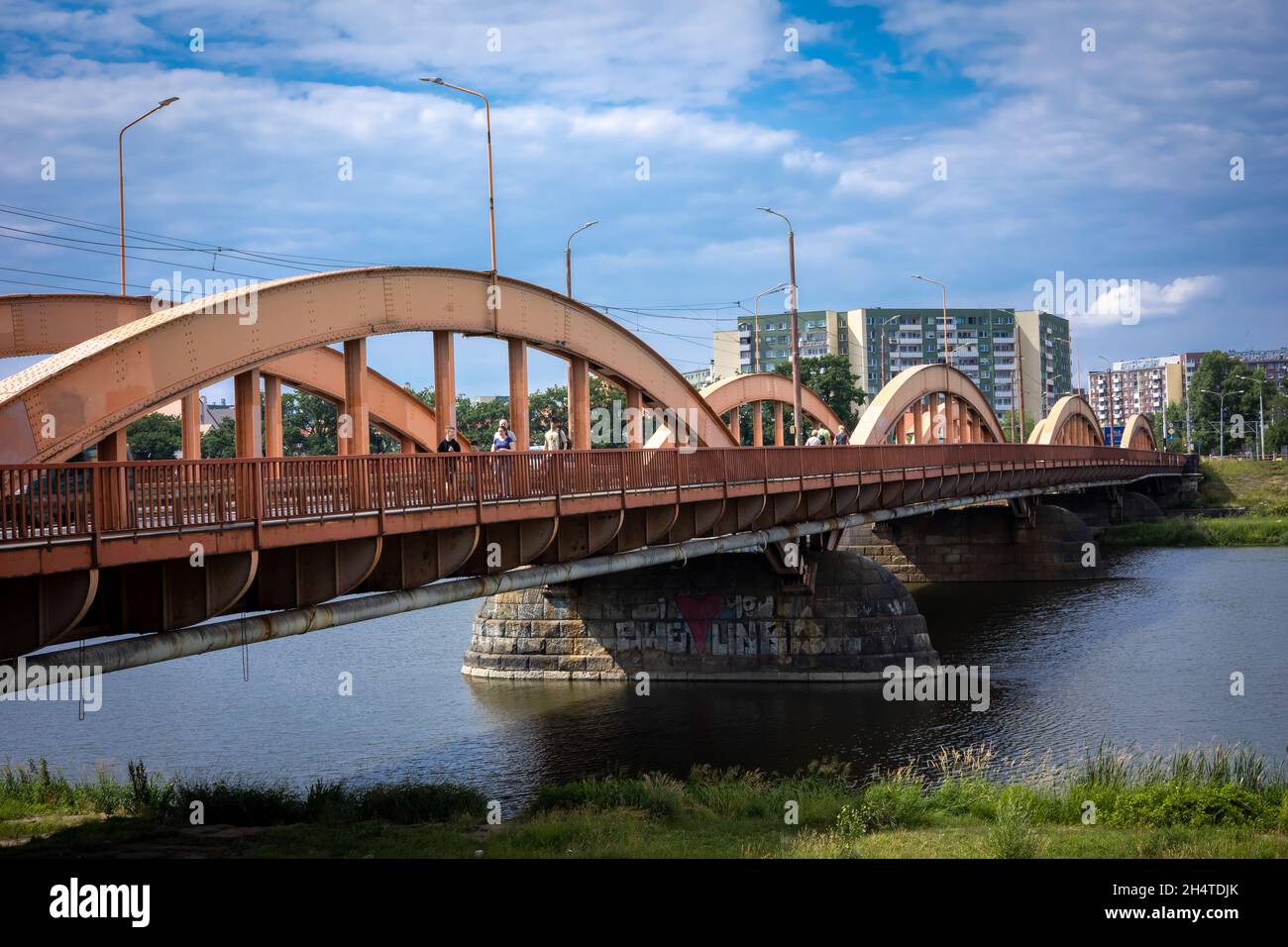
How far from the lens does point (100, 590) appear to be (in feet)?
45.1

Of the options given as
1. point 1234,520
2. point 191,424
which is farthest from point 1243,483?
point 191,424

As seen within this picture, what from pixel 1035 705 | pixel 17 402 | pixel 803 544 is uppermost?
pixel 17 402

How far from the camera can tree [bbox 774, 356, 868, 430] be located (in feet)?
321

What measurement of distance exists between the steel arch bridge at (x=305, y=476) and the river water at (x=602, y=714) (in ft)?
15.3

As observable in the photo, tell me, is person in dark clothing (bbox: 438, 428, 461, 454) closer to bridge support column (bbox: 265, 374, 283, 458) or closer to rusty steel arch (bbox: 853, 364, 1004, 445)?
bridge support column (bbox: 265, 374, 283, 458)

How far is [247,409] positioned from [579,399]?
34.5 ft

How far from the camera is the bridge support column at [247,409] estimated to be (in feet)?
59.9

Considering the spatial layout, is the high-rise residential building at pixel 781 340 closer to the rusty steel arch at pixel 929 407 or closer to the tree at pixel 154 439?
the rusty steel arch at pixel 929 407

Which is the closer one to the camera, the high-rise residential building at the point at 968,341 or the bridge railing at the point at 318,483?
the bridge railing at the point at 318,483

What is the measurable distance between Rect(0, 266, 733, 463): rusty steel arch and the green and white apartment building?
14579 centimetres

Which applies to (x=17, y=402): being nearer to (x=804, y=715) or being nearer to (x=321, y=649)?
(x=804, y=715)

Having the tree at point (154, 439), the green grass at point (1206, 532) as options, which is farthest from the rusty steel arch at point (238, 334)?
the green grass at point (1206, 532)

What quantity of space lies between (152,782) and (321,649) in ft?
61.4
